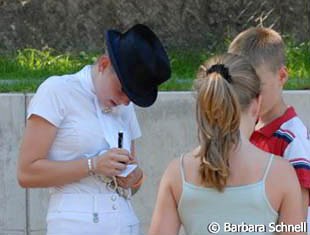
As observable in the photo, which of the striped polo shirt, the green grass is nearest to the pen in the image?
the striped polo shirt

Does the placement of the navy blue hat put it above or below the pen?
above

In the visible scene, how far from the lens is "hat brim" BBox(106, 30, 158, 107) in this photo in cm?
386

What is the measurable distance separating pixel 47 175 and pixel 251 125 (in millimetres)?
904

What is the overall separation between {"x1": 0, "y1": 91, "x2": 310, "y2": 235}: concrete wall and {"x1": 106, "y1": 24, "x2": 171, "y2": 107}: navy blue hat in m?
2.33

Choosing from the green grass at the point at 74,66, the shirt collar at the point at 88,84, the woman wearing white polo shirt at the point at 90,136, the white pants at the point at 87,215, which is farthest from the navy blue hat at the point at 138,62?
the green grass at the point at 74,66

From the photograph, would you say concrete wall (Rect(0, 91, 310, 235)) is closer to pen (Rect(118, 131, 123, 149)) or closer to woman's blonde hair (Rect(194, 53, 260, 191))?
pen (Rect(118, 131, 123, 149))

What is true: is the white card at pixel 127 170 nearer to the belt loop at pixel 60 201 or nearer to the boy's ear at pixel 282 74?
the belt loop at pixel 60 201

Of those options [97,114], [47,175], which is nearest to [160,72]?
[97,114]

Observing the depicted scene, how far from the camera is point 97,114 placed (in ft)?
13.0

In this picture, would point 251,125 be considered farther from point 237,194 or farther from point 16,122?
point 16,122

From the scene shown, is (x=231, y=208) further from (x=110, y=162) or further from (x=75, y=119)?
(x=75, y=119)

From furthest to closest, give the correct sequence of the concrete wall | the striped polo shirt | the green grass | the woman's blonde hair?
1. the green grass
2. the concrete wall
3. the striped polo shirt
4. the woman's blonde hair

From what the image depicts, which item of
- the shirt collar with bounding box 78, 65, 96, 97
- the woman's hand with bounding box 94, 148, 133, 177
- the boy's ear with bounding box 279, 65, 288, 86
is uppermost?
the boy's ear with bounding box 279, 65, 288, 86

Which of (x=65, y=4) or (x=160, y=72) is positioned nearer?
(x=160, y=72)
